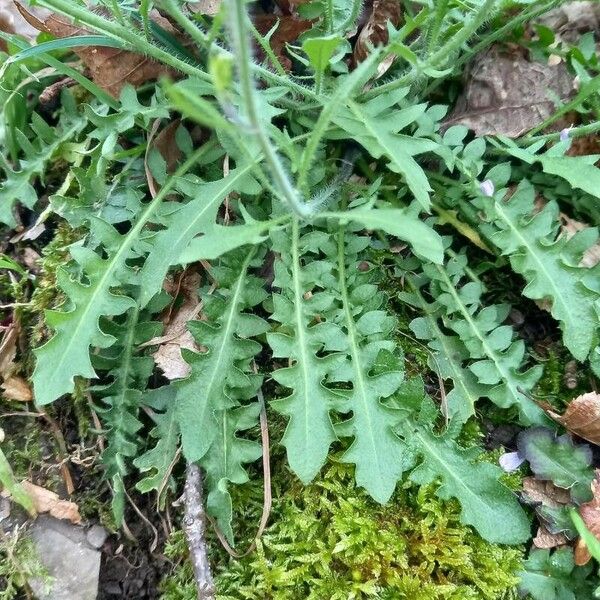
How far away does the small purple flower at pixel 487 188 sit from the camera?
2.12 m

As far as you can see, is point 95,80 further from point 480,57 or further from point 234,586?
point 234,586

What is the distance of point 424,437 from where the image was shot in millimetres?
1907

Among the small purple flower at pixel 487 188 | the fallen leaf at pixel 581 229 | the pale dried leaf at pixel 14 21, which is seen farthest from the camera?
the pale dried leaf at pixel 14 21

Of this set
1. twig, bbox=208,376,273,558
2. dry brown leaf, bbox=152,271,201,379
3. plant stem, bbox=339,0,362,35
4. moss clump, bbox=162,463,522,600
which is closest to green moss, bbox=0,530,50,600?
moss clump, bbox=162,463,522,600

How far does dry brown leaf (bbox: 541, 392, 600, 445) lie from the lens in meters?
1.89

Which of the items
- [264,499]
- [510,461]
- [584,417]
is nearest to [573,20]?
[584,417]

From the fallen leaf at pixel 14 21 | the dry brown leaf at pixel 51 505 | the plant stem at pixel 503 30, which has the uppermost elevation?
the fallen leaf at pixel 14 21

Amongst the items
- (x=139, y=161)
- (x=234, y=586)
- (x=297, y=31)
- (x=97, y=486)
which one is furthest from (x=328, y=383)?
(x=297, y=31)

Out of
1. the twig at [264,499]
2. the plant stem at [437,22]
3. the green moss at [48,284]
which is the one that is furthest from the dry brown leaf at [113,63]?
the twig at [264,499]

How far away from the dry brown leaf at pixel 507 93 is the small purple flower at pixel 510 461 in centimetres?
110

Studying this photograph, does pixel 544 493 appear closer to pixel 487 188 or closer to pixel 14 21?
pixel 487 188

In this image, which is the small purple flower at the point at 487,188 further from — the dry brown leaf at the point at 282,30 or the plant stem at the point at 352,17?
the dry brown leaf at the point at 282,30

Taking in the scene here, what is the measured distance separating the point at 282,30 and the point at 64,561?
6.19 ft

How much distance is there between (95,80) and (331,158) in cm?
86
